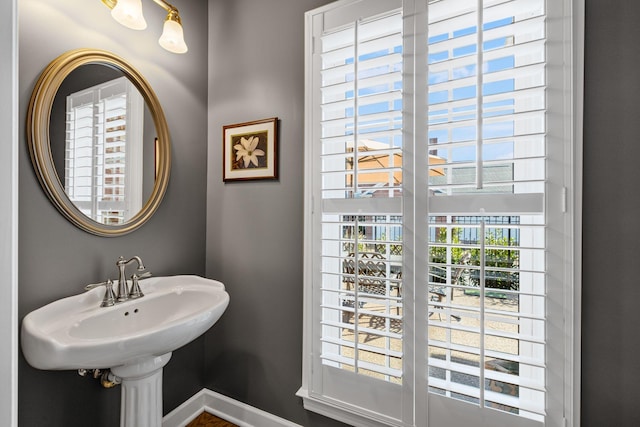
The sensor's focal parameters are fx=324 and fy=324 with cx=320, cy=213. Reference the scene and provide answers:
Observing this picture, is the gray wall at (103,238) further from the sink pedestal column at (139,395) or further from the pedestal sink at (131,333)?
the sink pedestal column at (139,395)

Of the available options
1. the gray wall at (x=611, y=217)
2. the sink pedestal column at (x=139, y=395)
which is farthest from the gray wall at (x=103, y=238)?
the gray wall at (x=611, y=217)

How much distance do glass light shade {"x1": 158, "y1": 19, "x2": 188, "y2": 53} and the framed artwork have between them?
0.46m

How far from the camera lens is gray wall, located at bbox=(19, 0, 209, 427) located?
1186 millimetres

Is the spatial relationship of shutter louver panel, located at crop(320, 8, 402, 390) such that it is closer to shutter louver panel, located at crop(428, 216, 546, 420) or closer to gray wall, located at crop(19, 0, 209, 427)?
shutter louver panel, located at crop(428, 216, 546, 420)

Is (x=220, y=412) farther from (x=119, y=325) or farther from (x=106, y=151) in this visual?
(x=106, y=151)

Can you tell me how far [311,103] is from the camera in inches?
60.5

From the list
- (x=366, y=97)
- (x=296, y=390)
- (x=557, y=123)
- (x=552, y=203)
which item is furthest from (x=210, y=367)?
(x=557, y=123)

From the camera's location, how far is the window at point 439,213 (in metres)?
1.11

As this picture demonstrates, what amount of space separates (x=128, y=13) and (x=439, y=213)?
1.45 meters

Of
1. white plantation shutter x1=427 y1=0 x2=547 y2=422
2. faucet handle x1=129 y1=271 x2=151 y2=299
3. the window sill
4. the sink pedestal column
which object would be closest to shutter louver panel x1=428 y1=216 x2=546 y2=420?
white plantation shutter x1=427 y1=0 x2=547 y2=422

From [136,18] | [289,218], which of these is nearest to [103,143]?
[136,18]

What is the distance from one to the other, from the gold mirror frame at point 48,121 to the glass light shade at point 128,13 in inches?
8.0

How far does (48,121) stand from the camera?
1.24 m

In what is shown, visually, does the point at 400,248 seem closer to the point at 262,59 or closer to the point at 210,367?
the point at 262,59
